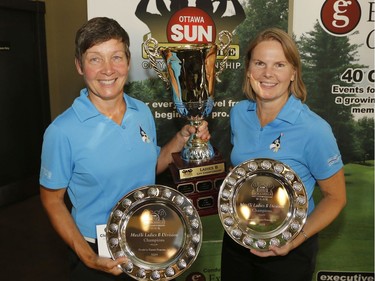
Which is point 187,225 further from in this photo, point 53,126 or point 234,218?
point 53,126

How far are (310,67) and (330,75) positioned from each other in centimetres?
12

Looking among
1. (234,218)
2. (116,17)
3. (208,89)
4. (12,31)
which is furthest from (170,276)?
(12,31)

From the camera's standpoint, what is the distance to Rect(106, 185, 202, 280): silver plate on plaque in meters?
1.42

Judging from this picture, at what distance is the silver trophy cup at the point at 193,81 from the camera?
5.57 ft

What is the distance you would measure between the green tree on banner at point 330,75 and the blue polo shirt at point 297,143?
2.94ft

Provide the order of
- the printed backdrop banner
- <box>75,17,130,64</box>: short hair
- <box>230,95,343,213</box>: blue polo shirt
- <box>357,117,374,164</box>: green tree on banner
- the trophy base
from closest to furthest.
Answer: <box>75,17,130,64</box>: short hair → <box>230,95,343,213</box>: blue polo shirt → the trophy base → the printed backdrop banner → <box>357,117,374,164</box>: green tree on banner

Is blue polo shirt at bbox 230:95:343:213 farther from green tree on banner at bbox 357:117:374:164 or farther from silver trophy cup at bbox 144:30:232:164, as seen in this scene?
green tree on banner at bbox 357:117:374:164

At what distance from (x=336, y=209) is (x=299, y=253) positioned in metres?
0.21

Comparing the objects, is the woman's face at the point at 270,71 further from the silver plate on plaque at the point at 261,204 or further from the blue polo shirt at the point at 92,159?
the blue polo shirt at the point at 92,159

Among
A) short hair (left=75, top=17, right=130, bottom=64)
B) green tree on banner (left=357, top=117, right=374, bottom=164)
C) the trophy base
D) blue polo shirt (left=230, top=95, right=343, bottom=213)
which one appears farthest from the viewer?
green tree on banner (left=357, top=117, right=374, bottom=164)

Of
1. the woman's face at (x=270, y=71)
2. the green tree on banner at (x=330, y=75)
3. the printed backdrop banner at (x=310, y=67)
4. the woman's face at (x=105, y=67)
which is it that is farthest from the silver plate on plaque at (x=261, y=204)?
the green tree on banner at (x=330, y=75)

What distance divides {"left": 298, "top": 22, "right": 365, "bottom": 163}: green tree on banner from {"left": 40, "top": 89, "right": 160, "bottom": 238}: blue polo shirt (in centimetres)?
124

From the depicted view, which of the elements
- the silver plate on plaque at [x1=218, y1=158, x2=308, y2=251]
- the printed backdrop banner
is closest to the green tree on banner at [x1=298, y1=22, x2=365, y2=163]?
the printed backdrop banner

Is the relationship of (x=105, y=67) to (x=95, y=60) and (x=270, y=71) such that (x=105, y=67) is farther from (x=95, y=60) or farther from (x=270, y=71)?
(x=270, y=71)
